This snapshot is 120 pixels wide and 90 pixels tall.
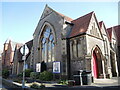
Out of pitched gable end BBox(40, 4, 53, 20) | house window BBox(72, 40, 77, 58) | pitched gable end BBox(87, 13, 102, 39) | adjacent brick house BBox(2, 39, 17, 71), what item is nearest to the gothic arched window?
pitched gable end BBox(40, 4, 53, 20)

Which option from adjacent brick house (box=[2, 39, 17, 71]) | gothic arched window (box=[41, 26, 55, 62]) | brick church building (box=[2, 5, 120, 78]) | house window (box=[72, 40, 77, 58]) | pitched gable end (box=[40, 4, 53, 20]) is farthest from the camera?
adjacent brick house (box=[2, 39, 17, 71])

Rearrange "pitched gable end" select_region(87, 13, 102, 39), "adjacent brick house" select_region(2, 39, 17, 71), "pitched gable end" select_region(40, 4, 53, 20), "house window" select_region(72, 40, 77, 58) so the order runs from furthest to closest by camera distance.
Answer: "adjacent brick house" select_region(2, 39, 17, 71) → "pitched gable end" select_region(40, 4, 53, 20) → "pitched gable end" select_region(87, 13, 102, 39) → "house window" select_region(72, 40, 77, 58)

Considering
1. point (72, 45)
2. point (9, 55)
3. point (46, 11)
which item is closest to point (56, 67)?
point (72, 45)

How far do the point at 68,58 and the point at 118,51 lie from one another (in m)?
14.4

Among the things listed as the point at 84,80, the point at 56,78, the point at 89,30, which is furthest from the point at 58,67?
the point at 89,30

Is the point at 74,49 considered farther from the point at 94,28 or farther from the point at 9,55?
the point at 9,55

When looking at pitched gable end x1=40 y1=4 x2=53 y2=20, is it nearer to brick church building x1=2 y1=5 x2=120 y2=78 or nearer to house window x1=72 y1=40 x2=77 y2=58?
brick church building x1=2 y1=5 x2=120 y2=78

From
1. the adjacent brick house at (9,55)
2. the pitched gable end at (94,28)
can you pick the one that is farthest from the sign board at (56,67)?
the adjacent brick house at (9,55)

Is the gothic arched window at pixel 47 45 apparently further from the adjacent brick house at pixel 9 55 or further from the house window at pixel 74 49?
the adjacent brick house at pixel 9 55

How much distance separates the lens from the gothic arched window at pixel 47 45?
2055cm

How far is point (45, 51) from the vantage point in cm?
2238

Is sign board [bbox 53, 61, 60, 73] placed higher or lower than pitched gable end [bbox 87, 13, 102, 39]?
lower

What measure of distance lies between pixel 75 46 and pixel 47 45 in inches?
274

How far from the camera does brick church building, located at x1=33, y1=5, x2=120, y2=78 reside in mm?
15750
